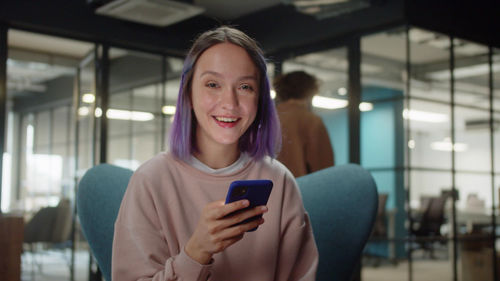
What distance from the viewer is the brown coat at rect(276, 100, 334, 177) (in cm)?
276

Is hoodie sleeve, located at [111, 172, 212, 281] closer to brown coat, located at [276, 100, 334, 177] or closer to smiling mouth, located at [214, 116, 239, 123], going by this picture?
smiling mouth, located at [214, 116, 239, 123]

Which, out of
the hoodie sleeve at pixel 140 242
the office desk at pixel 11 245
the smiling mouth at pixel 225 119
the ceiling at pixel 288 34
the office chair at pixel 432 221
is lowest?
the office chair at pixel 432 221

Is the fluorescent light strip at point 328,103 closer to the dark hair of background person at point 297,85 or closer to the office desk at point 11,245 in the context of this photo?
the dark hair of background person at point 297,85

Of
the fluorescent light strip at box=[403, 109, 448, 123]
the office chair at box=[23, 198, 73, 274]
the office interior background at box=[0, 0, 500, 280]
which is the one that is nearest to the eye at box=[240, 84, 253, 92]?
the office interior background at box=[0, 0, 500, 280]

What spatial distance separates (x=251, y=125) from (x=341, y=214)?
379mm

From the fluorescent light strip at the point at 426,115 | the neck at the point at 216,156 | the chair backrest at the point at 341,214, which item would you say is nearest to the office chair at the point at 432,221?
the fluorescent light strip at the point at 426,115

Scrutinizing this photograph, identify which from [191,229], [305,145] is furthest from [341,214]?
[305,145]

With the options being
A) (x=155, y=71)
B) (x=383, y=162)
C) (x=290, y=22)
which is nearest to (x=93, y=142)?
(x=155, y=71)

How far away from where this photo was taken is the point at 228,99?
1.11 meters

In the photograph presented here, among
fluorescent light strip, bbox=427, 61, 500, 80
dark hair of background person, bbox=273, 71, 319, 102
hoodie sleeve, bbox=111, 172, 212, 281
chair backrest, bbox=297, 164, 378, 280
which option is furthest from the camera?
fluorescent light strip, bbox=427, 61, 500, 80

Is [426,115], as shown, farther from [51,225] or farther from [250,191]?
[250,191]

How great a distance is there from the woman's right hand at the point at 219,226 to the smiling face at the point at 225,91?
0.26 meters

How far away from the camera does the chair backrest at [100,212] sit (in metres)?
1.42

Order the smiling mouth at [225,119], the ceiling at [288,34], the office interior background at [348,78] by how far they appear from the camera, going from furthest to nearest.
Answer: the ceiling at [288,34], the office interior background at [348,78], the smiling mouth at [225,119]
